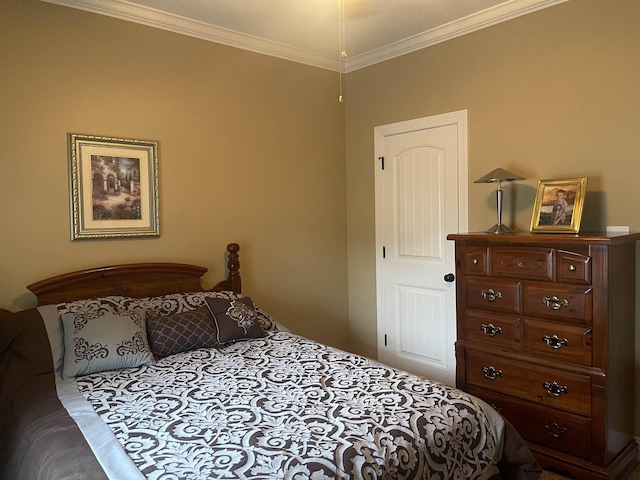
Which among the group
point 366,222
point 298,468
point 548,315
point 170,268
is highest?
point 366,222

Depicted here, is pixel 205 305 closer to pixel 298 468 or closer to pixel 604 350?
pixel 298 468

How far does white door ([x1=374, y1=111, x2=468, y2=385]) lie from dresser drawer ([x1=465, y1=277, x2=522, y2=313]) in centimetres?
67

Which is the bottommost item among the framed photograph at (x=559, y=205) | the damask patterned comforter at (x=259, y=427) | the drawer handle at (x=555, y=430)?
the drawer handle at (x=555, y=430)

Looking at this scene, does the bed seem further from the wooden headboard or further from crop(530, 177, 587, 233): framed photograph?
crop(530, 177, 587, 233): framed photograph

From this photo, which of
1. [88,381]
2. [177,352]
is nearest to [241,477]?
[88,381]

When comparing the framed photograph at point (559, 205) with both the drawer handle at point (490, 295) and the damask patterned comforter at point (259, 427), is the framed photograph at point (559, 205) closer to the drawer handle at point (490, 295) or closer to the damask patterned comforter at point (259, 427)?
the drawer handle at point (490, 295)

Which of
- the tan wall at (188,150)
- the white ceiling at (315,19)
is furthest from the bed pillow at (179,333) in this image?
the white ceiling at (315,19)

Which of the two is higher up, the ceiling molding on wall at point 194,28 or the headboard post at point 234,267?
the ceiling molding on wall at point 194,28

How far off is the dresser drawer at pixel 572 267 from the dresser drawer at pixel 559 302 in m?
0.04

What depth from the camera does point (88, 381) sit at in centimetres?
218

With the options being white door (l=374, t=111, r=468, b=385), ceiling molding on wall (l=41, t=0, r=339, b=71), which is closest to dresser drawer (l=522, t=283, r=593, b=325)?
white door (l=374, t=111, r=468, b=385)

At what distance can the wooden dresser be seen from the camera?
2346 millimetres

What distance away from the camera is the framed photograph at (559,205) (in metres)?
2.63

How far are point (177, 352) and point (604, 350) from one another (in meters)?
2.20
